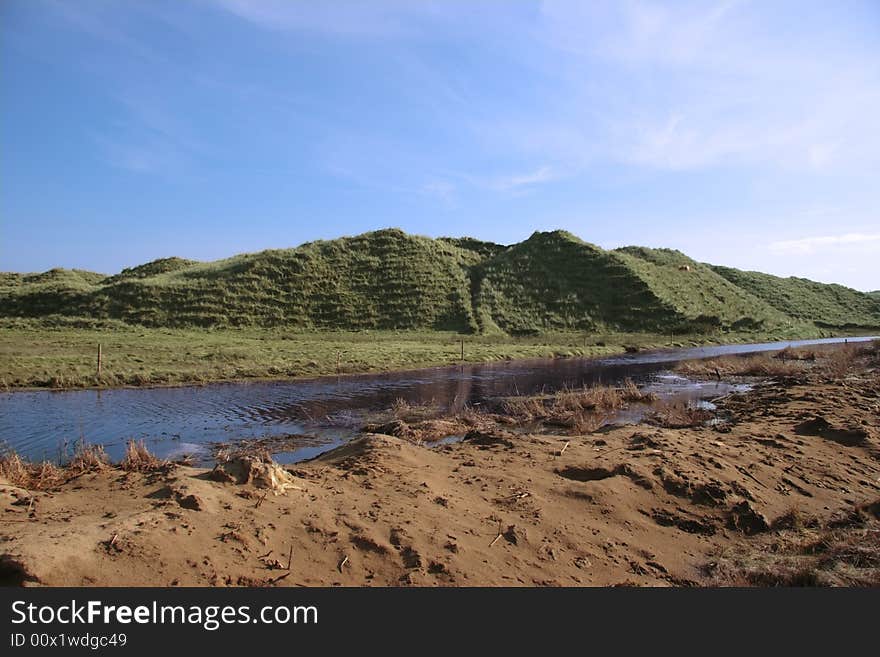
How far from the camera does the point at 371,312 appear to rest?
176ft

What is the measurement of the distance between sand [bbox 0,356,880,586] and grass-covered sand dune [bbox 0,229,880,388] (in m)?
17.5

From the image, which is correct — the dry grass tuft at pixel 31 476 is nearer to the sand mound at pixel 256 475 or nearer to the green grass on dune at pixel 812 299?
the sand mound at pixel 256 475

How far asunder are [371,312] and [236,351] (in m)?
23.7

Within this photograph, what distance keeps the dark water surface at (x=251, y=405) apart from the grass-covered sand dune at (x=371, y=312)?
9.59ft

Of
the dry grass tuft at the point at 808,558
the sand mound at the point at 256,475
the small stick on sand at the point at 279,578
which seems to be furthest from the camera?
the sand mound at the point at 256,475

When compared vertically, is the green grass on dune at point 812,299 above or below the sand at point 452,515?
above

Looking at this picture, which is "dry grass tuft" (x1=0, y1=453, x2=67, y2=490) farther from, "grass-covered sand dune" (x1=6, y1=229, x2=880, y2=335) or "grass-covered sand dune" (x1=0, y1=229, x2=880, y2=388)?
"grass-covered sand dune" (x1=6, y1=229, x2=880, y2=335)

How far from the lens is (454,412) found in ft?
57.4

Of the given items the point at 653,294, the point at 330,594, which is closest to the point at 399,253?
the point at 653,294

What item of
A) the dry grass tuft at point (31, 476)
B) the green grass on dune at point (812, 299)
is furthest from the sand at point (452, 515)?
the green grass on dune at point (812, 299)

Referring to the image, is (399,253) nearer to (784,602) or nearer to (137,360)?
(137,360)

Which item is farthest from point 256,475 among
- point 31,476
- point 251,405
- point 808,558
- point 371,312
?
point 371,312

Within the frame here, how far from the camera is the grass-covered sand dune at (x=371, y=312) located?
94.6ft

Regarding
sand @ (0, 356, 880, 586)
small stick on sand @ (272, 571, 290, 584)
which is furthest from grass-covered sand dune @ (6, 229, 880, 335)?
small stick on sand @ (272, 571, 290, 584)
